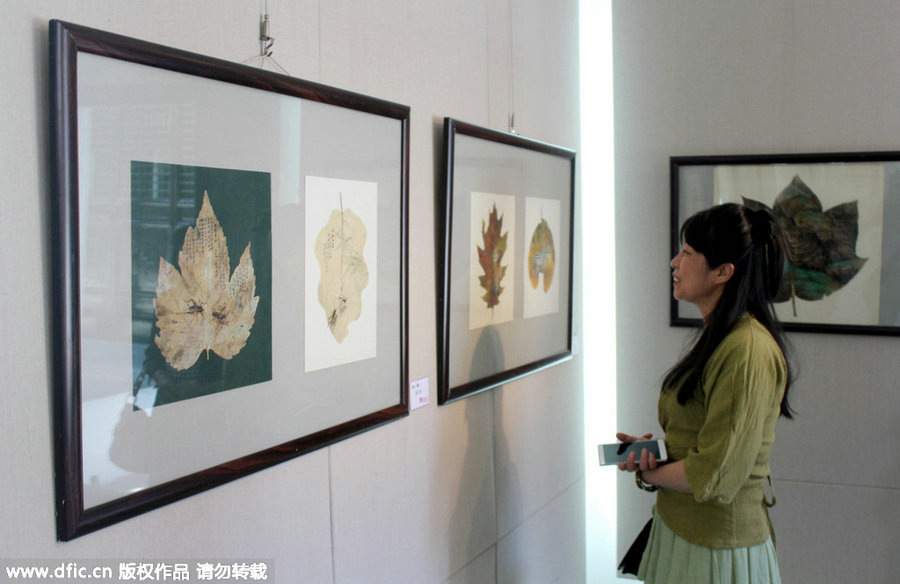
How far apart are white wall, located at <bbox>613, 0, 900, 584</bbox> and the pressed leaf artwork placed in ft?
0.79

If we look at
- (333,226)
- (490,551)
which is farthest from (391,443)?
(490,551)

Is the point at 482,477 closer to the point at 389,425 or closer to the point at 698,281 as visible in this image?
the point at 389,425

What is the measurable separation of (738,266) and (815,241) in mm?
1641

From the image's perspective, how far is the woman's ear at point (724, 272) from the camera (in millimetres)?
2186

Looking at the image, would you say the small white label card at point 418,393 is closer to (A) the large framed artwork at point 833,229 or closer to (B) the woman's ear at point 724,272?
(B) the woman's ear at point 724,272

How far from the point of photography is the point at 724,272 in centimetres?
219

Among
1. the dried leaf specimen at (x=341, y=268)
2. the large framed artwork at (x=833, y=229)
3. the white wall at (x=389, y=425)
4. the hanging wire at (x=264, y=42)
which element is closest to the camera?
the white wall at (x=389, y=425)

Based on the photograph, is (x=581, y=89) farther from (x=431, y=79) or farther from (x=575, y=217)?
(x=431, y=79)

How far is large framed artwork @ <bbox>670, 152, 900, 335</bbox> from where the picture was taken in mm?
3426

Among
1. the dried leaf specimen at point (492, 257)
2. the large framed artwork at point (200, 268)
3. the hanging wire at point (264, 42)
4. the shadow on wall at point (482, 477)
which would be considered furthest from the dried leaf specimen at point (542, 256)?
the hanging wire at point (264, 42)

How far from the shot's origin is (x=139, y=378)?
1478 mm

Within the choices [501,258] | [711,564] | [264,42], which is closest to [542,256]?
[501,258]

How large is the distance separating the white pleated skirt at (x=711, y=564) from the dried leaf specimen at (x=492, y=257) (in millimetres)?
1083

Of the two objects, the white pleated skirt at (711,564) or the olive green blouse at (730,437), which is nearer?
the olive green blouse at (730,437)
